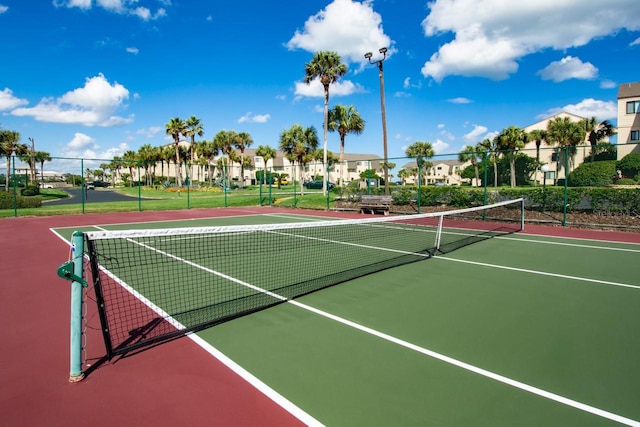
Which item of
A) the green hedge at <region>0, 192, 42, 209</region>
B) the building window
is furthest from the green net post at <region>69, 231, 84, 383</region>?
the building window

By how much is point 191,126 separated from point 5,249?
51505mm

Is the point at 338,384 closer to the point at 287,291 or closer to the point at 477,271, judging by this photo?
the point at 287,291

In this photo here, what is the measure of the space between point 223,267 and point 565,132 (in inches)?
2361

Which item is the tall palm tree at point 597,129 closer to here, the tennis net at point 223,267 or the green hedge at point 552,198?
the green hedge at point 552,198

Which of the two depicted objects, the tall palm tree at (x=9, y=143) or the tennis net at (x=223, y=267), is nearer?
the tennis net at (x=223, y=267)

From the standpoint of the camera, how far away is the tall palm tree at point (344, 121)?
1527 inches

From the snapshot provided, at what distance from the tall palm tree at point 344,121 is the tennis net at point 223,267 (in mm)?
26849

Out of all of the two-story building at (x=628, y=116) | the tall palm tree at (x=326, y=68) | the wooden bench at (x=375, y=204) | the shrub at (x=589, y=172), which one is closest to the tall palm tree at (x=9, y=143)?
the tall palm tree at (x=326, y=68)

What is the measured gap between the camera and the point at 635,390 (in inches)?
131

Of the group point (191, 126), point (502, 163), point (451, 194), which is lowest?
point (451, 194)

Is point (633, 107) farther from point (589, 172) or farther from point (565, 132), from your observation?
point (589, 172)

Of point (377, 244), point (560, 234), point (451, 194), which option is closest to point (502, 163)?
point (451, 194)

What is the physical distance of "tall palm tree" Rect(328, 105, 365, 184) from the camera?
38.8m

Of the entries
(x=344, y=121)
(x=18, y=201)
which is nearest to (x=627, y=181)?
(x=344, y=121)
